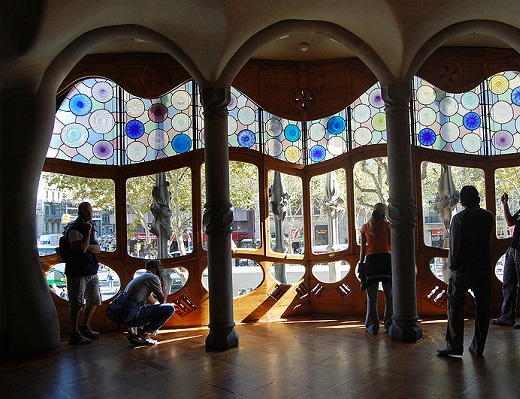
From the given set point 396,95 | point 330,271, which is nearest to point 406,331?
point 330,271

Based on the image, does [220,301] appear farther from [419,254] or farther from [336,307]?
[419,254]

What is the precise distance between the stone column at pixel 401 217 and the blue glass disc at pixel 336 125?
153cm

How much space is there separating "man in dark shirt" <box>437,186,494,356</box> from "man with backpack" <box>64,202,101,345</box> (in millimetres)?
3804

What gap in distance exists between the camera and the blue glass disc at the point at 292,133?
670 centimetres

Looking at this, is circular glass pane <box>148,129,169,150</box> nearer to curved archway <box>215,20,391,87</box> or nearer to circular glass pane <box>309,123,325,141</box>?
curved archway <box>215,20,391,87</box>

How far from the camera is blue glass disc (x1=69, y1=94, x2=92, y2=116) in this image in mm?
Result: 6070

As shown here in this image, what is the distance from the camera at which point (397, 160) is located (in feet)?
16.6

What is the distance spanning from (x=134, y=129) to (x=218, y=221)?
2.14m

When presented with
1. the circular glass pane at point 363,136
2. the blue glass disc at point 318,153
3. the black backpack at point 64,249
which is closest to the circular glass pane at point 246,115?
the blue glass disc at point 318,153

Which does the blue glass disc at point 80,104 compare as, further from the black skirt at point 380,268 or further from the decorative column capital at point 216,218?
the black skirt at point 380,268

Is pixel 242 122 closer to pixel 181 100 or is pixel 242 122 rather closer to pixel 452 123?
pixel 181 100

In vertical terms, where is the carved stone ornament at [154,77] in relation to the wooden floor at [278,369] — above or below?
above

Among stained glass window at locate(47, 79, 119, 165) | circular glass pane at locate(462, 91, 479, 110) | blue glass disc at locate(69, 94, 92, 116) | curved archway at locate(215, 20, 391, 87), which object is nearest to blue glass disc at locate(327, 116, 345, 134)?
curved archway at locate(215, 20, 391, 87)

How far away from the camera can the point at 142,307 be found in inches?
200
